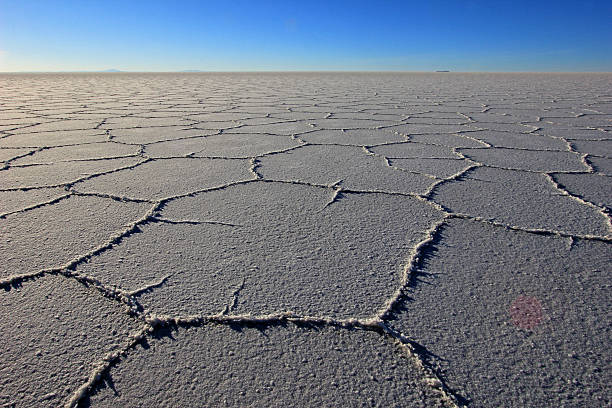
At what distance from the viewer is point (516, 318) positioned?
761 millimetres

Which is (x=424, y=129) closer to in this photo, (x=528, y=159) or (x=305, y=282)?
(x=528, y=159)

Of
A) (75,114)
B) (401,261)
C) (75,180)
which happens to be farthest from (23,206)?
(75,114)

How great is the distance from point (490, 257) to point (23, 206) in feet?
4.54

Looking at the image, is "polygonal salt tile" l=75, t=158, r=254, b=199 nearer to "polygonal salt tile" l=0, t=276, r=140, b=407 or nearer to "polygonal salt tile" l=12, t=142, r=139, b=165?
"polygonal salt tile" l=12, t=142, r=139, b=165

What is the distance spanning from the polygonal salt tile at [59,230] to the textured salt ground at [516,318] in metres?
0.80

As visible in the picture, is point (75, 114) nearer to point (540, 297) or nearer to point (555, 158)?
point (555, 158)

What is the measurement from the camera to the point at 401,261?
0.98 m

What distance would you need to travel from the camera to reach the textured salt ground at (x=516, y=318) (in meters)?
0.61

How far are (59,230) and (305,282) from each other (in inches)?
28.5

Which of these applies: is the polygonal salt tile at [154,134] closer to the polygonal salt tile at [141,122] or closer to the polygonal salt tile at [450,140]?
the polygonal salt tile at [141,122]

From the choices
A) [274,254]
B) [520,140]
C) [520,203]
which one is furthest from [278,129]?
[274,254]

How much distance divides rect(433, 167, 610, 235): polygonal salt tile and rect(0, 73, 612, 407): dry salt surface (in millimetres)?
10

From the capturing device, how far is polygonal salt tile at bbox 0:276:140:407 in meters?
0.61

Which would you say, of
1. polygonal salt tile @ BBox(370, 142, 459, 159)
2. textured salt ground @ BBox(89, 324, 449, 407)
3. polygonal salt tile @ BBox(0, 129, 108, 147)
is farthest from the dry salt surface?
polygonal salt tile @ BBox(0, 129, 108, 147)
